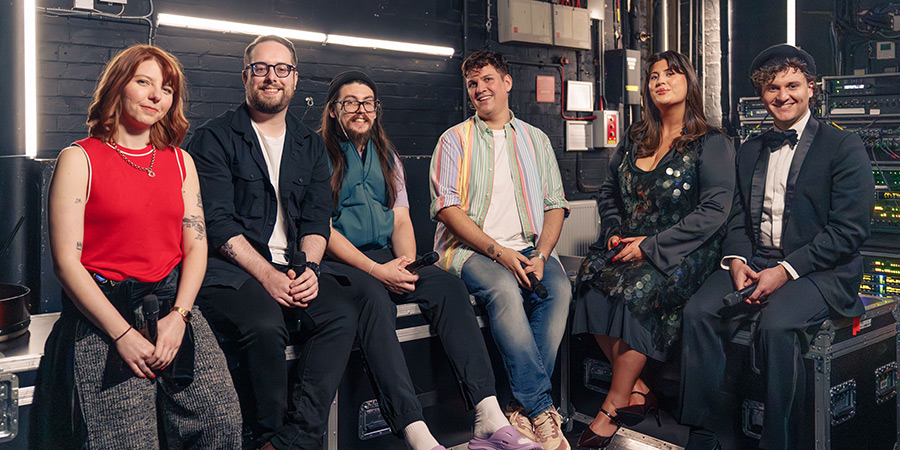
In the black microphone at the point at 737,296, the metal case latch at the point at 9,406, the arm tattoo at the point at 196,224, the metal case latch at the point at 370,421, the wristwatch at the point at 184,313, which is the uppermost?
the arm tattoo at the point at 196,224

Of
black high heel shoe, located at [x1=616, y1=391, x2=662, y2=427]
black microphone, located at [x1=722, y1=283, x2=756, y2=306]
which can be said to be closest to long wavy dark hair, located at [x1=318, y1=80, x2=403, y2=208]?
black high heel shoe, located at [x1=616, y1=391, x2=662, y2=427]

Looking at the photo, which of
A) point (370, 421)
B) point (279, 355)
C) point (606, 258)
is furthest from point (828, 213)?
point (279, 355)

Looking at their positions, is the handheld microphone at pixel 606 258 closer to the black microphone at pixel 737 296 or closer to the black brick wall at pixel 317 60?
the black microphone at pixel 737 296

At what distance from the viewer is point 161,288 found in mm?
1882

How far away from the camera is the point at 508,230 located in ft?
9.04

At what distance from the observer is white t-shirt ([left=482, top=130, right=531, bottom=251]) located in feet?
9.02

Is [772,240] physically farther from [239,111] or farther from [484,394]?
[239,111]

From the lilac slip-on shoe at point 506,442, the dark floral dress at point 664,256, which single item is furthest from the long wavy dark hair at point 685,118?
the lilac slip-on shoe at point 506,442

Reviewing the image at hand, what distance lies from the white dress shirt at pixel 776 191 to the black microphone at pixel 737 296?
16cm

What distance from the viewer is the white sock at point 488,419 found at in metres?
2.21

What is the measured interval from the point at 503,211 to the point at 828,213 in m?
1.15

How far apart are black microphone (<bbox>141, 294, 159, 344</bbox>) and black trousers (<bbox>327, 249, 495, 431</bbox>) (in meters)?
0.64

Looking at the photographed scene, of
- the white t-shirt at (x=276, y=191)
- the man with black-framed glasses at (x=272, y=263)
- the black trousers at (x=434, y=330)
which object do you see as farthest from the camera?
the white t-shirt at (x=276, y=191)

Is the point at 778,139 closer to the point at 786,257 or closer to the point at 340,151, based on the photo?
the point at 786,257
